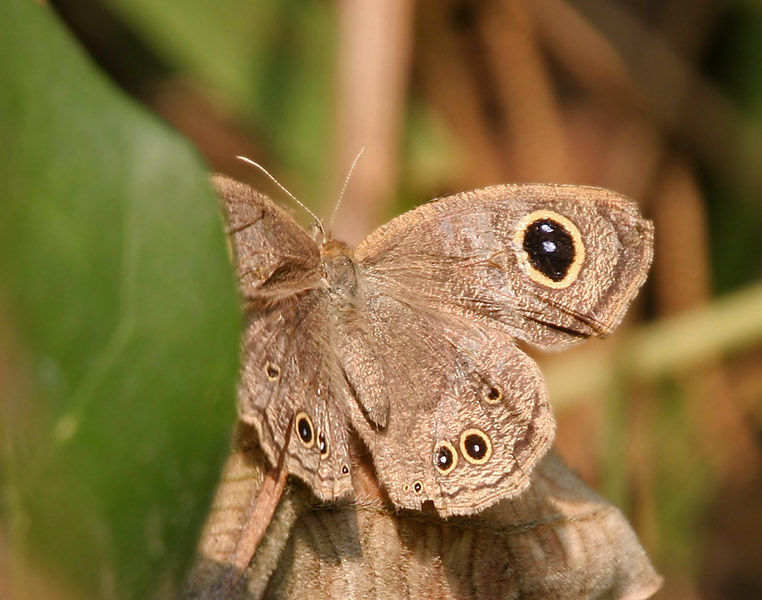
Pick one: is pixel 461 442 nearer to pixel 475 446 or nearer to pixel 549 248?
pixel 475 446

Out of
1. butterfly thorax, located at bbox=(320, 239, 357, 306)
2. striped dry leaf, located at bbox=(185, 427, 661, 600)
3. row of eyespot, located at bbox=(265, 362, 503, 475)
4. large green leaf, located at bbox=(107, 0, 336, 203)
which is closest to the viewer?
striped dry leaf, located at bbox=(185, 427, 661, 600)

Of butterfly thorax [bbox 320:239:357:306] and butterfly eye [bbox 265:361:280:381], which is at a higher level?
butterfly thorax [bbox 320:239:357:306]

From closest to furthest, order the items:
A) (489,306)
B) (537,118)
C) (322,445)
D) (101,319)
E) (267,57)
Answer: (101,319) < (322,445) < (489,306) < (267,57) < (537,118)

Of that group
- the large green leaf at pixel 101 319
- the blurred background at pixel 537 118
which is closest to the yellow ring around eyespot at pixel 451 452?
the large green leaf at pixel 101 319

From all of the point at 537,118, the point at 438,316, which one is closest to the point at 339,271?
the point at 438,316

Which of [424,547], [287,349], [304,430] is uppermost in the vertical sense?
[287,349]

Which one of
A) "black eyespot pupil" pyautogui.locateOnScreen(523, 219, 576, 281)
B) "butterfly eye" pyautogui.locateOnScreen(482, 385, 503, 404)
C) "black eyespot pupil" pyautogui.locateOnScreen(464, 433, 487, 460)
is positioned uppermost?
"black eyespot pupil" pyautogui.locateOnScreen(523, 219, 576, 281)

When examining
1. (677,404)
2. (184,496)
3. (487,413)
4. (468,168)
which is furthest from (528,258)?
(468,168)

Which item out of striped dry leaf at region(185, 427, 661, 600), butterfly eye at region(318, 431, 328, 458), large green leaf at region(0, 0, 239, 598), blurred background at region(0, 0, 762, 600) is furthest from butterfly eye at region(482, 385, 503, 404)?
blurred background at region(0, 0, 762, 600)

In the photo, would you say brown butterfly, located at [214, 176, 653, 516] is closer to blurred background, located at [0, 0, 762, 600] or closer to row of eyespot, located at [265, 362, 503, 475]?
row of eyespot, located at [265, 362, 503, 475]
